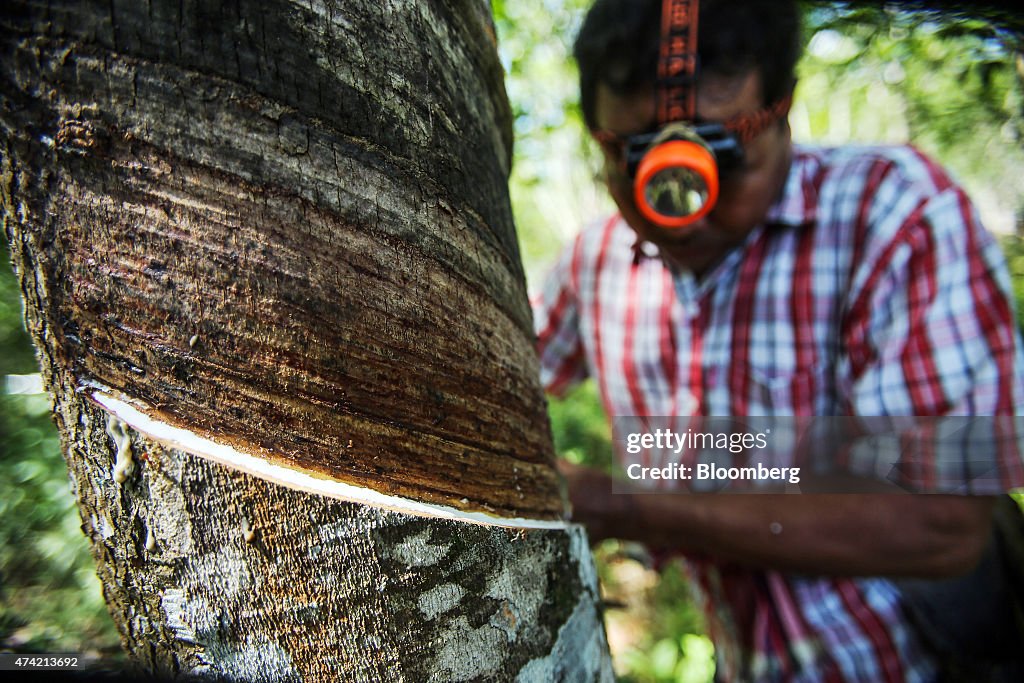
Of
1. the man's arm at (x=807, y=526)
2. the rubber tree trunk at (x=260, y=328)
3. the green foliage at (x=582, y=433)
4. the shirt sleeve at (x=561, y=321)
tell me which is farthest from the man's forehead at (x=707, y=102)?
the green foliage at (x=582, y=433)

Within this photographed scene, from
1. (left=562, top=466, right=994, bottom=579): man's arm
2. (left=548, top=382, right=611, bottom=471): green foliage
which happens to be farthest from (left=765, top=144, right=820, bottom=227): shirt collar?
(left=548, top=382, right=611, bottom=471): green foliage

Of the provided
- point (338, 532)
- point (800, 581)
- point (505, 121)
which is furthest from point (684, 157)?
point (800, 581)

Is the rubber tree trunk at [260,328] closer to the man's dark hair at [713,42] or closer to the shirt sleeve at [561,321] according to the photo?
the man's dark hair at [713,42]

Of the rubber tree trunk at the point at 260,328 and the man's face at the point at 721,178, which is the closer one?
the rubber tree trunk at the point at 260,328

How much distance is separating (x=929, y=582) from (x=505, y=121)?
1803 mm

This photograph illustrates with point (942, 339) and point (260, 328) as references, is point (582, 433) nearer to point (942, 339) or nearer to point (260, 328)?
point (942, 339)

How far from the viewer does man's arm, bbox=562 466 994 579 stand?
1536mm

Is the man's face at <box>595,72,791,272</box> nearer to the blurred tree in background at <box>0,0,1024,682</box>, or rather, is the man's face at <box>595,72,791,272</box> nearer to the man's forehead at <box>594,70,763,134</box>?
the man's forehead at <box>594,70,763,134</box>

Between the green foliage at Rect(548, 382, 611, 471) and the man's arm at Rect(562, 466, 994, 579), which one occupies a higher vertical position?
the green foliage at Rect(548, 382, 611, 471)

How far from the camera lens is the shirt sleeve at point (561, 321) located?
2379 mm

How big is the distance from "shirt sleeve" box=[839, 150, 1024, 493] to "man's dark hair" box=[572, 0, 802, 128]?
48cm

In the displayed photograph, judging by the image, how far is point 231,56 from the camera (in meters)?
0.44

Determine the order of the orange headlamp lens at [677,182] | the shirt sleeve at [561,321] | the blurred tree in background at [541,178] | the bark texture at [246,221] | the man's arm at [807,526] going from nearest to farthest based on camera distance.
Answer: the bark texture at [246,221]
the orange headlamp lens at [677,182]
the man's arm at [807,526]
the blurred tree in background at [541,178]
the shirt sleeve at [561,321]

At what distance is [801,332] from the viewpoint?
1.74 meters
